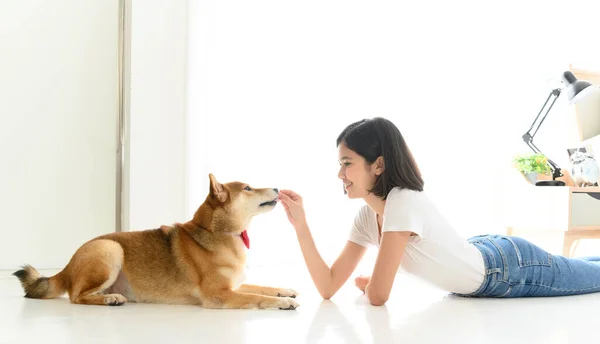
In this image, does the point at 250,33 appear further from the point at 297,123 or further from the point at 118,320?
the point at 118,320

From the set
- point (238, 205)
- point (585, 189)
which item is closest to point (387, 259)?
point (238, 205)

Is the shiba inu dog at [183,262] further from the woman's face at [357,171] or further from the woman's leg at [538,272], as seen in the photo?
the woman's leg at [538,272]

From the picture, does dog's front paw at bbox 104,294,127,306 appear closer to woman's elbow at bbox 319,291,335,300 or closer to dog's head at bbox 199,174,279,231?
dog's head at bbox 199,174,279,231

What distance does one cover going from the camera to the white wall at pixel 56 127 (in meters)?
3.72

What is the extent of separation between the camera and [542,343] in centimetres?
162

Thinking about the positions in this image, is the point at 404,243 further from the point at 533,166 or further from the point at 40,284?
the point at 533,166

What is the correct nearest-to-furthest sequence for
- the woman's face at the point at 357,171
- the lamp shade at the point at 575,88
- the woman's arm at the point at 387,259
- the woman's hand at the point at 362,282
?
the woman's arm at the point at 387,259 < the woman's face at the point at 357,171 < the woman's hand at the point at 362,282 < the lamp shade at the point at 575,88

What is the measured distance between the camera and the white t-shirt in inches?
82.0

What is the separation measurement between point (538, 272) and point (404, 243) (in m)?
0.61

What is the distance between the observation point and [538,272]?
2318 millimetres

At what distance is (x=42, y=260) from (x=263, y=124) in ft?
5.21

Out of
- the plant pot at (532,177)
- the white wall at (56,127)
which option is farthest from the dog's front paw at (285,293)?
the plant pot at (532,177)

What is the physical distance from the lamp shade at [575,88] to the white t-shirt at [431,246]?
2152mm

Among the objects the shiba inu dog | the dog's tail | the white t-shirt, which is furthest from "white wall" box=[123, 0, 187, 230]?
the white t-shirt
